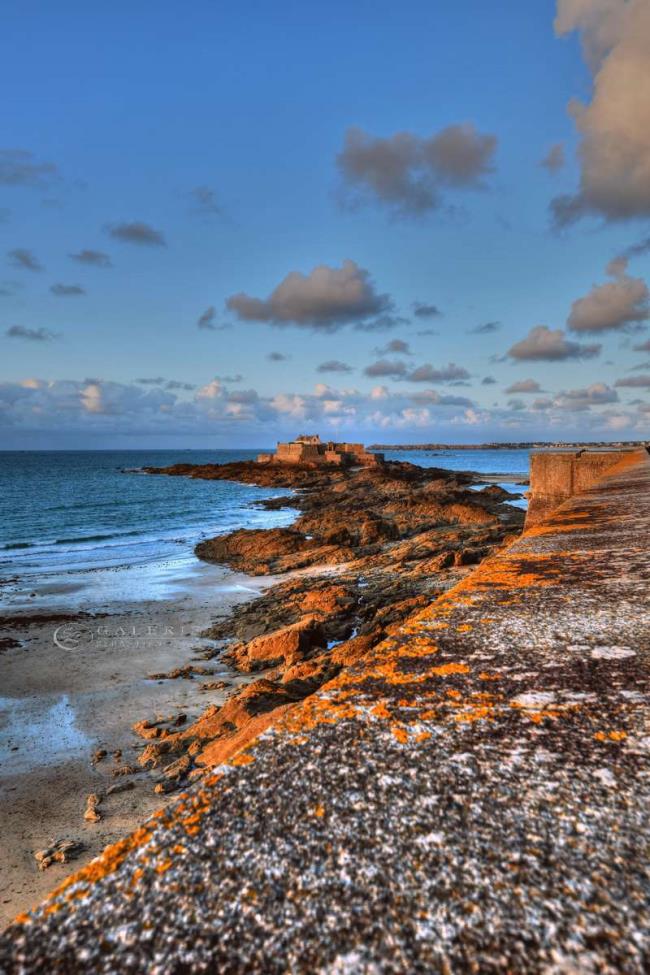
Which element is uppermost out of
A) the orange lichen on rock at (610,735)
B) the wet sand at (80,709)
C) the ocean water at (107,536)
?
the orange lichen on rock at (610,735)

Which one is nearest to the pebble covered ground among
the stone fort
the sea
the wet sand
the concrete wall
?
the wet sand

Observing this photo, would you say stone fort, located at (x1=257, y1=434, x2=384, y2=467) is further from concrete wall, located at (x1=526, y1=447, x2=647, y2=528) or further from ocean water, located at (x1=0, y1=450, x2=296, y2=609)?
concrete wall, located at (x1=526, y1=447, x2=647, y2=528)

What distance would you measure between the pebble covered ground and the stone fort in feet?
242

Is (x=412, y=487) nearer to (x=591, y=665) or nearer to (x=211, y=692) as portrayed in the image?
(x=211, y=692)

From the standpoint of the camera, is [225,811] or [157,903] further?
[225,811]

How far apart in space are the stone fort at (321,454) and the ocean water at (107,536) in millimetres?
23407

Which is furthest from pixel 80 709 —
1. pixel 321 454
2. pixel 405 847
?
pixel 321 454

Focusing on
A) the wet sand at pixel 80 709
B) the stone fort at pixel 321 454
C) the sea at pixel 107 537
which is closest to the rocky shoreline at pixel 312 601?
the wet sand at pixel 80 709

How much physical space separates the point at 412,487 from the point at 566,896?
144 ft

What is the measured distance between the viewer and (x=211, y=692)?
8.75 meters

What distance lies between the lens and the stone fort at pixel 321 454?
7806 centimetres

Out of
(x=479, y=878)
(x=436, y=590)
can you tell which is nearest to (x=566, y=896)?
(x=479, y=878)

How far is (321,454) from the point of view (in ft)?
274

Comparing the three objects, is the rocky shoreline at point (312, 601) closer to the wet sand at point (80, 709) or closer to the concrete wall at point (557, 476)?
the wet sand at point (80, 709)
